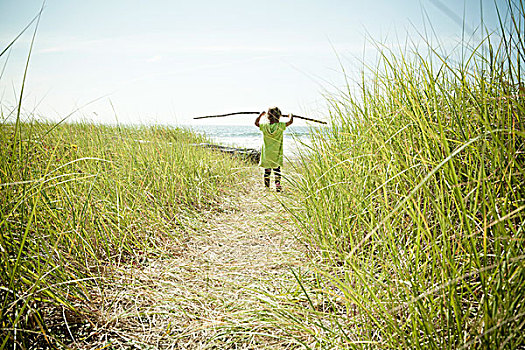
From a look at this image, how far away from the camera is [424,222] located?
771 millimetres

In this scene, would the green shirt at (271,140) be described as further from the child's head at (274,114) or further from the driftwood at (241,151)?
the driftwood at (241,151)

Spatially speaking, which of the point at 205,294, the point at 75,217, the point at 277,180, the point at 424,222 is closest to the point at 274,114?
the point at 277,180

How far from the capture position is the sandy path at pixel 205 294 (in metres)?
1.22

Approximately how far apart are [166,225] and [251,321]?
1.41 meters

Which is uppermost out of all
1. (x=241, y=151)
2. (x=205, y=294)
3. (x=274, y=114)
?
(x=274, y=114)

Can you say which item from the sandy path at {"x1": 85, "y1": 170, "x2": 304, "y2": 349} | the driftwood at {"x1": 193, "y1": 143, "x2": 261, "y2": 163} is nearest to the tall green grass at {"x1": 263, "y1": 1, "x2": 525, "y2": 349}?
the sandy path at {"x1": 85, "y1": 170, "x2": 304, "y2": 349}

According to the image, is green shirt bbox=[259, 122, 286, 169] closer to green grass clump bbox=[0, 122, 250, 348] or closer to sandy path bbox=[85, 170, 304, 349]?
green grass clump bbox=[0, 122, 250, 348]

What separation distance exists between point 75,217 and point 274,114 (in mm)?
3475

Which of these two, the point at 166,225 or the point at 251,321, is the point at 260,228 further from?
the point at 251,321

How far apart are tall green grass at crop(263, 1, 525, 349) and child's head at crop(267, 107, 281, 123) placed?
8.32 ft

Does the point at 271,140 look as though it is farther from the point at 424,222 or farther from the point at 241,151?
the point at 424,222

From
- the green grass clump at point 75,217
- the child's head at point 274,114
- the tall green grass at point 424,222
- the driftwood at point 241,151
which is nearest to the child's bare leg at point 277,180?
the tall green grass at point 424,222

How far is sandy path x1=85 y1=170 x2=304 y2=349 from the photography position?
1.22 meters

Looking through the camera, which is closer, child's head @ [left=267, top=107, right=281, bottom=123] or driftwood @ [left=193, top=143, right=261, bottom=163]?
child's head @ [left=267, top=107, right=281, bottom=123]
